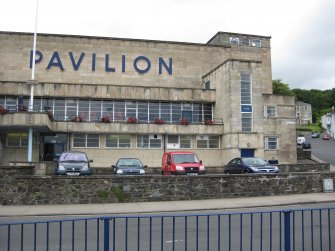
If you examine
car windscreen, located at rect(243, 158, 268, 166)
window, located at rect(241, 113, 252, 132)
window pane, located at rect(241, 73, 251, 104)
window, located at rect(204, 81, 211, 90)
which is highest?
window, located at rect(204, 81, 211, 90)

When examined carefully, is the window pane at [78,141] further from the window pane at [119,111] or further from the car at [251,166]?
the car at [251,166]

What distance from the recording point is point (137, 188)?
16984mm

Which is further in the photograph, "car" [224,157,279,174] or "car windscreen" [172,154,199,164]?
"car" [224,157,279,174]

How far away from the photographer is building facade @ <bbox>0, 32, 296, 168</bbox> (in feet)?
115

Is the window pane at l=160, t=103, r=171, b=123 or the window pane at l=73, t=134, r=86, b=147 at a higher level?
A: the window pane at l=160, t=103, r=171, b=123

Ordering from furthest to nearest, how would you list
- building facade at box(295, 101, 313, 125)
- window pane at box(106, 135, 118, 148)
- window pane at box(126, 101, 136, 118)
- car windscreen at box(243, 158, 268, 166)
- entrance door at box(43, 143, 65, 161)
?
1. building facade at box(295, 101, 313, 125)
2. window pane at box(126, 101, 136, 118)
3. window pane at box(106, 135, 118, 148)
4. entrance door at box(43, 143, 65, 161)
5. car windscreen at box(243, 158, 268, 166)

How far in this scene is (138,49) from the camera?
137 feet

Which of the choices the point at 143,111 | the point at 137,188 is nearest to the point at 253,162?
the point at 137,188

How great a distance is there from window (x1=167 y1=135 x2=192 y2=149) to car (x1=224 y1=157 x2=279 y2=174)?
1161 centimetres

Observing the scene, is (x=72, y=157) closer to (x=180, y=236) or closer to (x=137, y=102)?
(x=180, y=236)

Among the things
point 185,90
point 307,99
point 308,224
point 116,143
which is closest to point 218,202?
point 308,224

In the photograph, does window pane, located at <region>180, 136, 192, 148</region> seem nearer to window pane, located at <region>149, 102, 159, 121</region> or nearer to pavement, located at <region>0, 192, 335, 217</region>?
window pane, located at <region>149, 102, 159, 121</region>

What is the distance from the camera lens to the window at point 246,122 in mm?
35875

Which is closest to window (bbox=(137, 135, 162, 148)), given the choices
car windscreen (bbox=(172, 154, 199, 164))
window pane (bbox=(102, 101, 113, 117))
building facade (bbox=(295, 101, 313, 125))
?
window pane (bbox=(102, 101, 113, 117))
